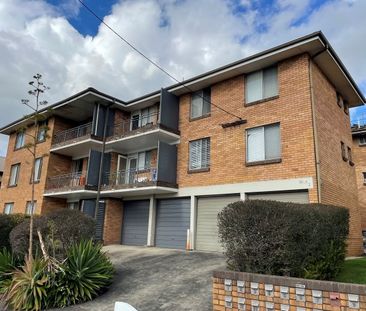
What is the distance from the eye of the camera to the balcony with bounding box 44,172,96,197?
19.6 m

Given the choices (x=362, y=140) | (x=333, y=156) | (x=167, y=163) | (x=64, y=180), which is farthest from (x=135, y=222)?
(x=362, y=140)

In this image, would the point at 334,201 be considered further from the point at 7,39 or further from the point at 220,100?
the point at 7,39

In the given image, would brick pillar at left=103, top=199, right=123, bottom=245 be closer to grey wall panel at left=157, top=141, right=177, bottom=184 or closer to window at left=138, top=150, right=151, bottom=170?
window at left=138, top=150, right=151, bottom=170

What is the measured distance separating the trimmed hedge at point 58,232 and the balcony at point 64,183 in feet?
27.5

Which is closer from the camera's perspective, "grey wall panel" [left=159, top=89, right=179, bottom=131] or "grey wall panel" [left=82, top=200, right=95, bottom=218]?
"grey wall panel" [left=159, top=89, right=179, bottom=131]

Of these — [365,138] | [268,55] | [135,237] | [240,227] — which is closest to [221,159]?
[268,55]

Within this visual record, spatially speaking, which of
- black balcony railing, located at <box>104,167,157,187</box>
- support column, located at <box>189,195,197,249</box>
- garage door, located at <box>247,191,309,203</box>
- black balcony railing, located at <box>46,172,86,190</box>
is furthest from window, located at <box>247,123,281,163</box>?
black balcony railing, located at <box>46,172,86,190</box>

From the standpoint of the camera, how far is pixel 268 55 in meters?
13.9

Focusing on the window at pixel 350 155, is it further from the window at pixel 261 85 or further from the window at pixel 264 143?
the window at pixel 261 85

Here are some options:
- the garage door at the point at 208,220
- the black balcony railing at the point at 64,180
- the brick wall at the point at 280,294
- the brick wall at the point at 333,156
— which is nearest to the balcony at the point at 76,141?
the black balcony railing at the point at 64,180

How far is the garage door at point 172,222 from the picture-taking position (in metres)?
16.3

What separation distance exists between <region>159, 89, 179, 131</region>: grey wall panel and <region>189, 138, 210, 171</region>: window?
Result: 168 centimetres

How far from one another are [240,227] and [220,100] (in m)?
10.4

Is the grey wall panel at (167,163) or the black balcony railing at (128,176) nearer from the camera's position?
the grey wall panel at (167,163)
